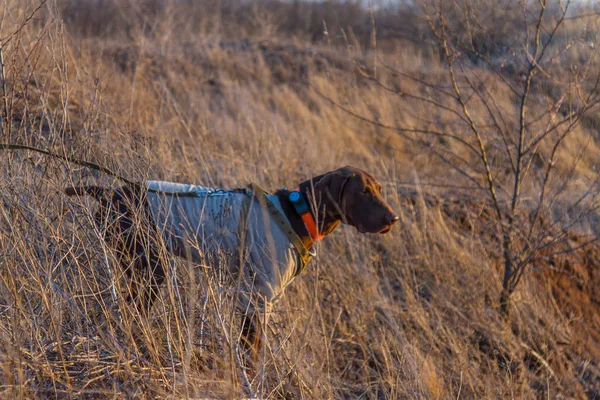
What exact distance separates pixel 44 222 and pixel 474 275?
2987 millimetres

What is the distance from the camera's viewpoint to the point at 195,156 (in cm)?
511

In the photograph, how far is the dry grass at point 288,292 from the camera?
2146mm

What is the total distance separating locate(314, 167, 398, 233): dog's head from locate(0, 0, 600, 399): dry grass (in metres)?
0.45

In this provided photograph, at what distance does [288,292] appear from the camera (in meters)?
3.71

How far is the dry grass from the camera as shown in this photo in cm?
215

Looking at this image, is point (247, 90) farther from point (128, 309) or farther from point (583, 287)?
point (128, 309)

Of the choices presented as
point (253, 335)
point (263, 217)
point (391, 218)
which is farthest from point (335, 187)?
point (253, 335)

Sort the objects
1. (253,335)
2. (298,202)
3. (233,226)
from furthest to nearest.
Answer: (298,202) < (233,226) < (253,335)

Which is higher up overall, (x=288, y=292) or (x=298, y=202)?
(x=298, y=202)

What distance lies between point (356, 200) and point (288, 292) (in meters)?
0.87

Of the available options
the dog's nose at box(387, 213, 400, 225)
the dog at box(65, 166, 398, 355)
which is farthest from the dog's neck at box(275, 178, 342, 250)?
the dog's nose at box(387, 213, 400, 225)

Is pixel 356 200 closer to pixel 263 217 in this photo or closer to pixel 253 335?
pixel 263 217

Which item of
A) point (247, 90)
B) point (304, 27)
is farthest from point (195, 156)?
point (304, 27)

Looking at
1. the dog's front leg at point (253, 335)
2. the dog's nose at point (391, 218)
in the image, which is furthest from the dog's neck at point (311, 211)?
the dog's front leg at point (253, 335)
